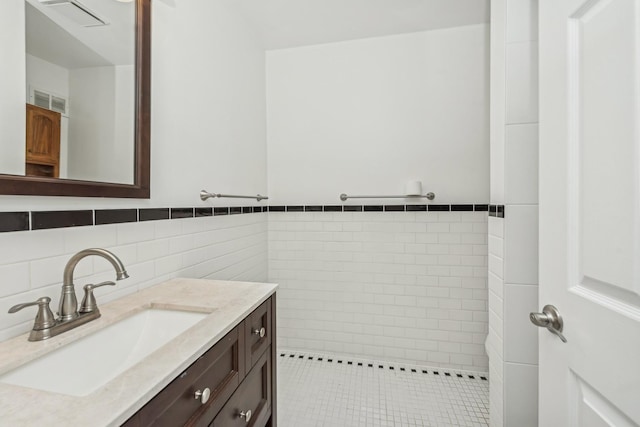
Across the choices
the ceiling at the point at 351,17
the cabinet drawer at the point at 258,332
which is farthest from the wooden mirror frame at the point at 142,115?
the ceiling at the point at 351,17

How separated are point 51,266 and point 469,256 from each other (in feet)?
7.36

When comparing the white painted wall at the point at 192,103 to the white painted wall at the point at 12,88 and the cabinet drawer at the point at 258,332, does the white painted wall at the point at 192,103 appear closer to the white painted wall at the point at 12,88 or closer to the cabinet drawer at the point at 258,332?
the white painted wall at the point at 12,88

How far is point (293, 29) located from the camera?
2.16 metres

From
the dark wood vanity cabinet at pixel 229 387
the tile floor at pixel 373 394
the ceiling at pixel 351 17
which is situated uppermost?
the ceiling at pixel 351 17

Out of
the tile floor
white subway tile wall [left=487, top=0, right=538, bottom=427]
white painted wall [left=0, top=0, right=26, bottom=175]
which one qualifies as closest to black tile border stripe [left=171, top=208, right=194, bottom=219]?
white painted wall [left=0, top=0, right=26, bottom=175]

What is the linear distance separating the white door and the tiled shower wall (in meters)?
1.28

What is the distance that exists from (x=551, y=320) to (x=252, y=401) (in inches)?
39.3

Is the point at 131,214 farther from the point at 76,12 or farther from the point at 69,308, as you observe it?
the point at 76,12

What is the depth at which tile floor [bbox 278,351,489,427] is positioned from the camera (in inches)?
65.6

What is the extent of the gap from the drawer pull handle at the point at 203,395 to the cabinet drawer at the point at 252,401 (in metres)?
0.08

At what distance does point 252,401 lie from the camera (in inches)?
42.0

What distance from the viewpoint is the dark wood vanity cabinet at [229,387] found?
0.65 m

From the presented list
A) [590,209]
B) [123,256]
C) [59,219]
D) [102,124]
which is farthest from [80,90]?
[590,209]

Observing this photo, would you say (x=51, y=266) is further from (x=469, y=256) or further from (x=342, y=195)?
(x=469, y=256)
